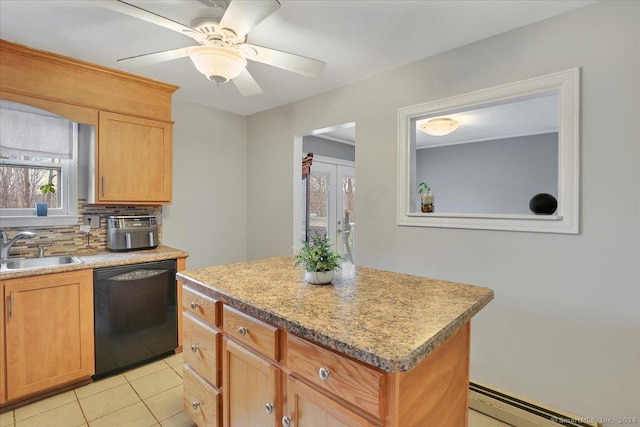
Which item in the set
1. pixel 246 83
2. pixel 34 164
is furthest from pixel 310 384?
pixel 34 164

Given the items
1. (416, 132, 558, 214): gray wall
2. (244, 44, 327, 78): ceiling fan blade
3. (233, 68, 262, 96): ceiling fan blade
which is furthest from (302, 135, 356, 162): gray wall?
(244, 44, 327, 78): ceiling fan blade

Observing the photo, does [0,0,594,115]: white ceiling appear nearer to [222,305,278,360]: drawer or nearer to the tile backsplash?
the tile backsplash

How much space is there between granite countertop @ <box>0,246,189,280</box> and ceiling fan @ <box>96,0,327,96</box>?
4.65 feet

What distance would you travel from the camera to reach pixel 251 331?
1305 millimetres

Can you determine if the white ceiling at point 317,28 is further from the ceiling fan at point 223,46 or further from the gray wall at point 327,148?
the gray wall at point 327,148

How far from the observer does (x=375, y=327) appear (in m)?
1.02

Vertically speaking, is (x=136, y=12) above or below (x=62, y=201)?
above

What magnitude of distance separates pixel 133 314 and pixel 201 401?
3.77 ft

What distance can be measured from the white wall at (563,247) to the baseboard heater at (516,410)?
51 millimetres

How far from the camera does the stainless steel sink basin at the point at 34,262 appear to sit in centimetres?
228

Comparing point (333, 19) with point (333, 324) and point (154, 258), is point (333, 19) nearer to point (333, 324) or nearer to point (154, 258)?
point (333, 324)

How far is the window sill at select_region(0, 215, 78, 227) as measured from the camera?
2.34 meters

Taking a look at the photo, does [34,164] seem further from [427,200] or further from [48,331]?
[427,200]

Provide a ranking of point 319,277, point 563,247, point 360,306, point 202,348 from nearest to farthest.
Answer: point 360,306 < point 319,277 < point 202,348 < point 563,247
